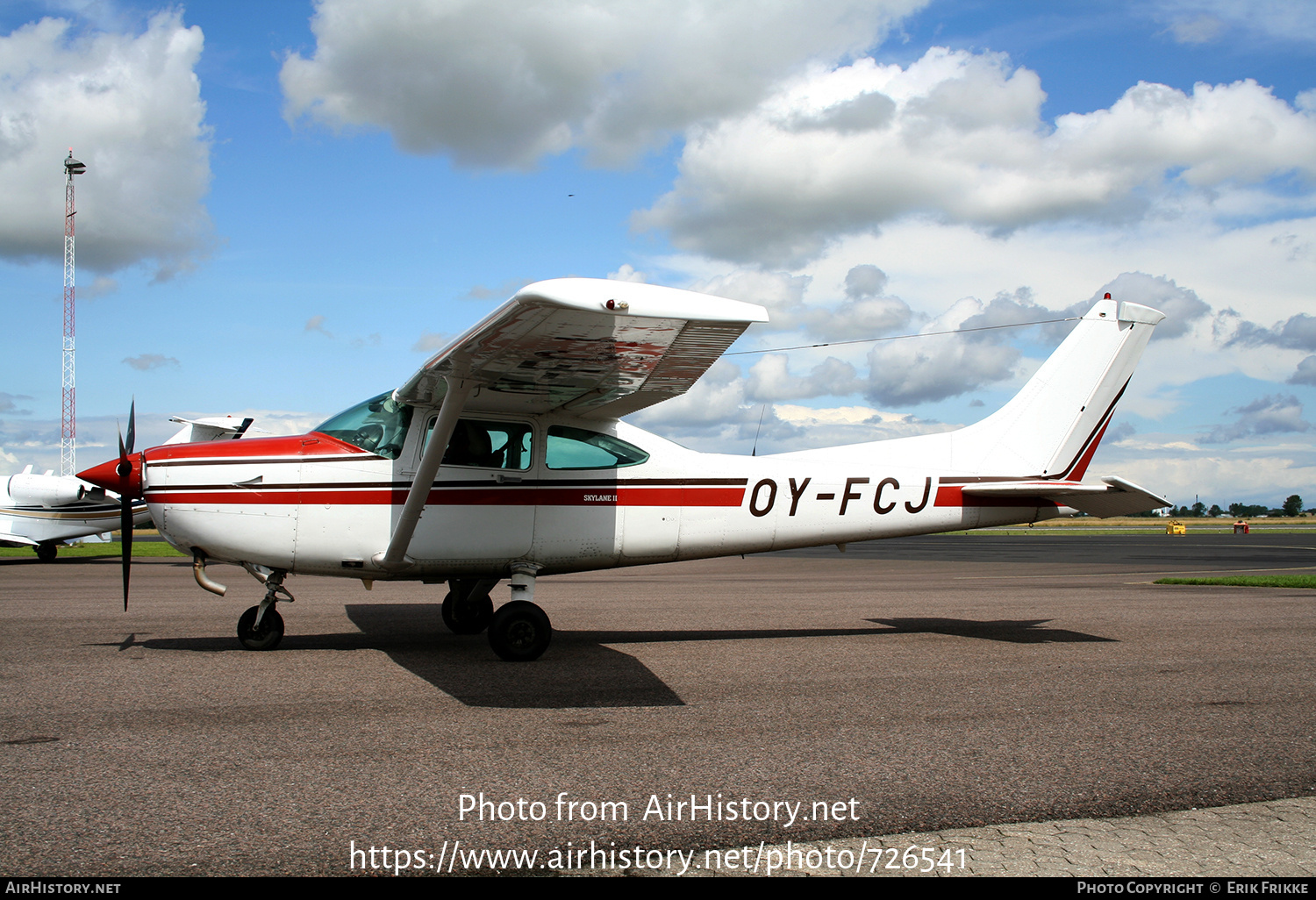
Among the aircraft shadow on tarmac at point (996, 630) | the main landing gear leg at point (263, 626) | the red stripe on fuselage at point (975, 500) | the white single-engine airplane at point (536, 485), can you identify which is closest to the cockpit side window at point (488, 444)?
the white single-engine airplane at point (536, 485)

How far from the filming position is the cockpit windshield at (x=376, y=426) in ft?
26.4

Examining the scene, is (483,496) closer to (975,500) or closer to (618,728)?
(618,728)

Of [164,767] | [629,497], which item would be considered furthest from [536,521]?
[164,767]

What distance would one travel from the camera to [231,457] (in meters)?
7.69

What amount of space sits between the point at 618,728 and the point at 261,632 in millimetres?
4589

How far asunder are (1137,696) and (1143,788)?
236cm

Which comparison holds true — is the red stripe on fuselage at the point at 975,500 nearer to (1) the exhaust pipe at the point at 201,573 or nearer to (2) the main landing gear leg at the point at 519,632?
(2) the main landing gear leg at the point at 519,632

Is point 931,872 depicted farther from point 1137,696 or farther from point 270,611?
point 270,611

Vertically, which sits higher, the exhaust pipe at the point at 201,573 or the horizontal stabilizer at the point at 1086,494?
the horizontal stabilizer at the point at 1086,494

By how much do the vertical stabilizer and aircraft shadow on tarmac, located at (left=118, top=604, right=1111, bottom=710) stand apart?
6.59 ft

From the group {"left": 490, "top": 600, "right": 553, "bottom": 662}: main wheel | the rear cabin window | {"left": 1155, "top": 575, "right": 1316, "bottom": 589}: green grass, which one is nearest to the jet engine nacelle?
the rear cabin window

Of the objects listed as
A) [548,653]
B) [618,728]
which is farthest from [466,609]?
[618,728]

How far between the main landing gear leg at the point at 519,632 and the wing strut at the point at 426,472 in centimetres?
108

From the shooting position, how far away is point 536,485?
8250 millimetres
